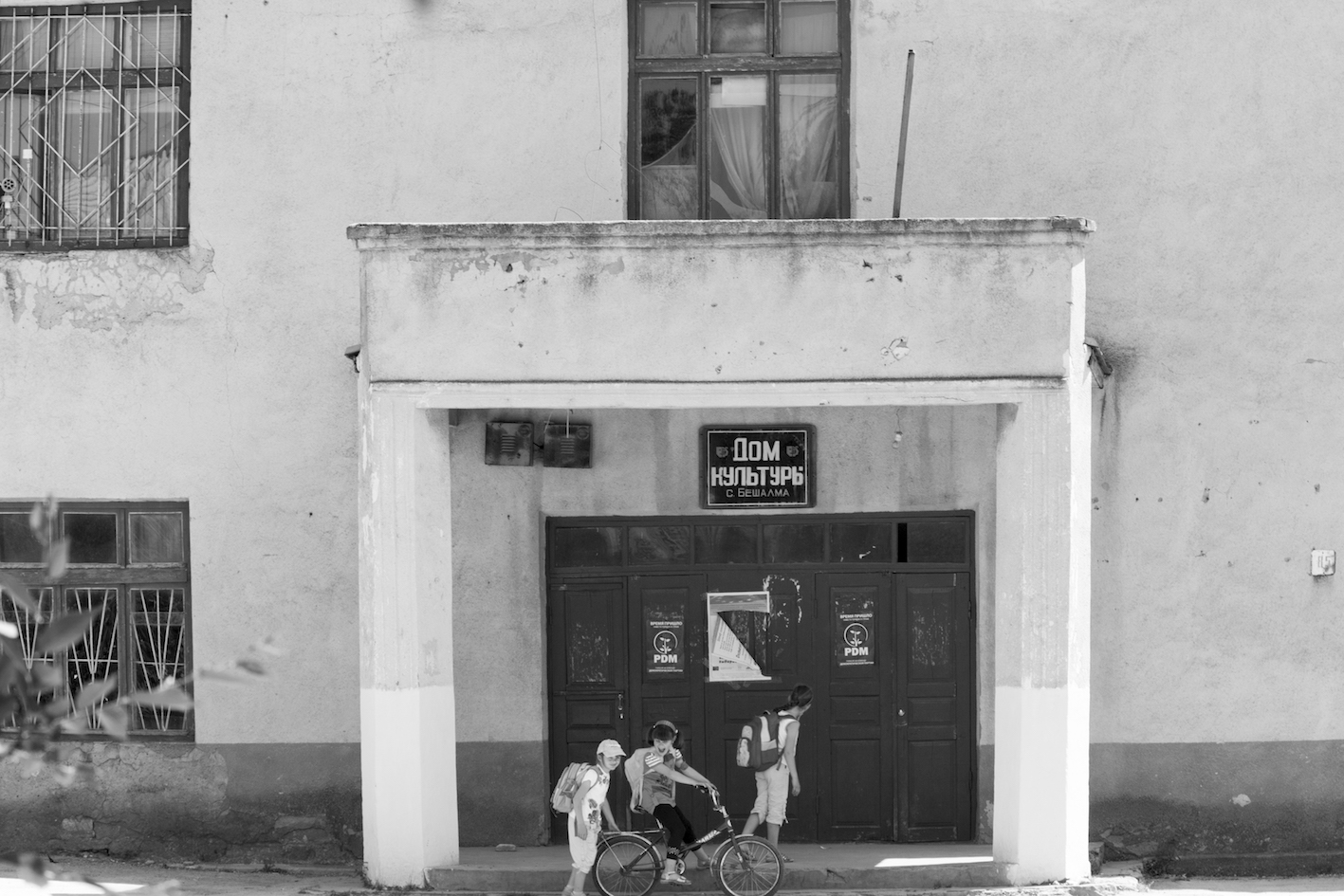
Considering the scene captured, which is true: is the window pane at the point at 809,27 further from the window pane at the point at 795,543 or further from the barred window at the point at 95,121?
the barred window at the point at 95,121

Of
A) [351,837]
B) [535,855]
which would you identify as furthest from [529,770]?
[351,837]

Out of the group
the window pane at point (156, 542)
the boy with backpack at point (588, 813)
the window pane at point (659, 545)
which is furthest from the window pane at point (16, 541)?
the boy with backpack at point (588, 813)

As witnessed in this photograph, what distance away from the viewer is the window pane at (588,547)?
11008 millimetres

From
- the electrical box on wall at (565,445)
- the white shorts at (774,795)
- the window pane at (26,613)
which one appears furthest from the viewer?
the electrical box on wall at (565,445)

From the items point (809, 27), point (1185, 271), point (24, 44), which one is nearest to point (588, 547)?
point (809, 27)

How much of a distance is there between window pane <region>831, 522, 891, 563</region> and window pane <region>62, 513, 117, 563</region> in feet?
16.3

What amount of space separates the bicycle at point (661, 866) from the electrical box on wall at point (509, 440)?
2.72 m

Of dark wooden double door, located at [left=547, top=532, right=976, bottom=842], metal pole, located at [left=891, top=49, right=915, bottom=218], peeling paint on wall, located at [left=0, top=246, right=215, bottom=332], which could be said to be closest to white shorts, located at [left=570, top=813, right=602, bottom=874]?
dark wooden double door, located at [left=547, top=532, right=976, bottom=842]

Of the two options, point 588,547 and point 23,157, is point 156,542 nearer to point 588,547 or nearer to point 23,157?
point 23,157

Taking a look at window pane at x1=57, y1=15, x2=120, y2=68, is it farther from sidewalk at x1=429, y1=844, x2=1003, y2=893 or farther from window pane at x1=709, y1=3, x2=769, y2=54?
sidewalk at x1=429, y1=844, x2=1003, y2=893

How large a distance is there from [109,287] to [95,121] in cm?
124

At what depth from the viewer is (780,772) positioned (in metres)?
9.91

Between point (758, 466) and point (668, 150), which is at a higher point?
point (668, 150)

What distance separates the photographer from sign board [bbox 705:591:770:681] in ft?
36.1
